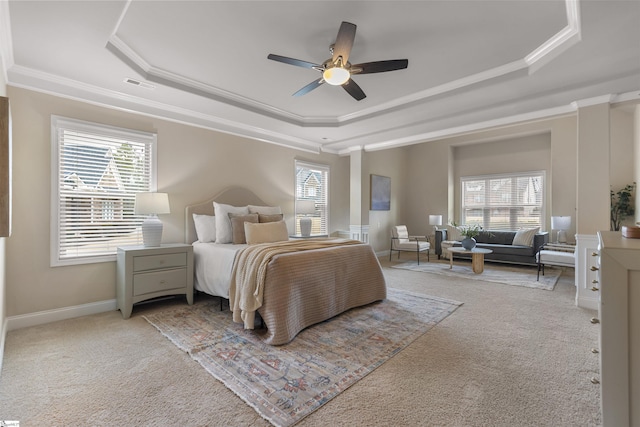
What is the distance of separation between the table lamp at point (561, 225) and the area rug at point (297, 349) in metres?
3.93

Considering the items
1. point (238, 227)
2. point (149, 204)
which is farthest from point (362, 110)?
Answer: point (149, 204)

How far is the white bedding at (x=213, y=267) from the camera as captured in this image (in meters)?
3.09

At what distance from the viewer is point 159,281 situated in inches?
129

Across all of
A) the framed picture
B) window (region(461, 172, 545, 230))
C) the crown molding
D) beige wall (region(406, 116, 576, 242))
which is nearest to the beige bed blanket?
the crown molding

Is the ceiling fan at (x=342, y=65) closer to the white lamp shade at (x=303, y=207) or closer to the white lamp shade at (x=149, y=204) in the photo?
the white lamp shade at (x=149, y=204)

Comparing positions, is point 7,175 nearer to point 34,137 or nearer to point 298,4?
point 34,137

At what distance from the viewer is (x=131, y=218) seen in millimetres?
3584

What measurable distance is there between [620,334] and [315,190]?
5069mm

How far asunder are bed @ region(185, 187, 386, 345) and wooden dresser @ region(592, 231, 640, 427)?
1.99 metres

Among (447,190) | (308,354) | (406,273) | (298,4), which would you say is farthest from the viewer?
(447,190)

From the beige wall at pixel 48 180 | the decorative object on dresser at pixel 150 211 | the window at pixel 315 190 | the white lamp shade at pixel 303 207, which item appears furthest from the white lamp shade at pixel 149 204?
the window at pixel 315 190

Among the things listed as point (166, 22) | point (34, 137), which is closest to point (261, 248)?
point (166, 22)

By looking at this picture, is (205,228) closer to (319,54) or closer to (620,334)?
(319,54)

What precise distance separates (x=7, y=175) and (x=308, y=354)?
2236 millimetres
